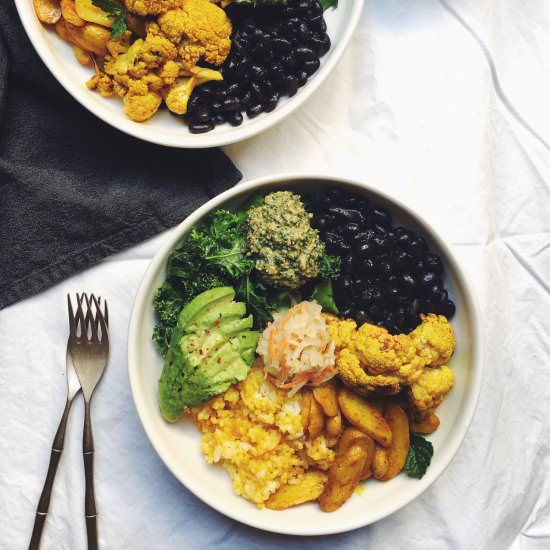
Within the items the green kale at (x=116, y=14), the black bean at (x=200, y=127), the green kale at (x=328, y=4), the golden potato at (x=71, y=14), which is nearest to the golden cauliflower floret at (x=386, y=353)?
the black bean at (x=200, y=127)

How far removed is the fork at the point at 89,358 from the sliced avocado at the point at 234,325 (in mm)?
508

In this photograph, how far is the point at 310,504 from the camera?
6.89ft

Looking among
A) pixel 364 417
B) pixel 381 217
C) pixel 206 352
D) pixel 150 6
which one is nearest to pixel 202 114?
pixel 150 6

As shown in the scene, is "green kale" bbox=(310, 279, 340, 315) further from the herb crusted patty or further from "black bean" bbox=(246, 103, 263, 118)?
"black bean" bbox=(246, 103, 263, 118)

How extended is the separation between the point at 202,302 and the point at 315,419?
21.1 inches

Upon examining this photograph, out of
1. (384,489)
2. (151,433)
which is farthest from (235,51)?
(384,489)

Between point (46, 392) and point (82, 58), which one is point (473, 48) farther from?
point (46, 392)

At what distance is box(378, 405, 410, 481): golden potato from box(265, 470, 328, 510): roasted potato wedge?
0.22 metres

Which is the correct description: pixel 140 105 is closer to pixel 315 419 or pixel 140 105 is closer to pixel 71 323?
pixel 71 323

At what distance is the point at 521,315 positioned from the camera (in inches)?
94.1

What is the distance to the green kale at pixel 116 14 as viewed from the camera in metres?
2.03

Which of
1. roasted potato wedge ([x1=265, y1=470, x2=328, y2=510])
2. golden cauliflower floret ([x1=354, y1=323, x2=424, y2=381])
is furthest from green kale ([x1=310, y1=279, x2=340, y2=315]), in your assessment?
roasted potato wedge ([x1=265, y1=470, x2=328, y2=510])

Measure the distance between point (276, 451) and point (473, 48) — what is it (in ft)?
5.71

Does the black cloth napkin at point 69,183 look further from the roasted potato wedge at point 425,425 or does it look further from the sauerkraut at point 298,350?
the roasted potato wedge at point 425,425
